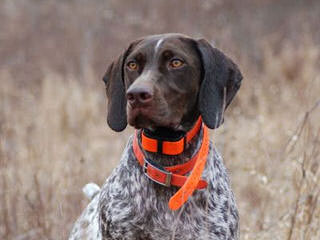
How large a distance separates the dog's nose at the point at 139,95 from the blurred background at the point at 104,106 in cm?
117

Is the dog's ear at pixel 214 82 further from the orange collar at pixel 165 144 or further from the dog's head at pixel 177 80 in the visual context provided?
the orange collar at pixel 165 144

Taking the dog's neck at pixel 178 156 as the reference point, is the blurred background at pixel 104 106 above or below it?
below

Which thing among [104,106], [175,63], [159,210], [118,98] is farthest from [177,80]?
[104,106]

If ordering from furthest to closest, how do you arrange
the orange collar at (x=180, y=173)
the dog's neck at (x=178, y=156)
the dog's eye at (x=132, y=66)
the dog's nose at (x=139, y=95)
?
the dog's neck at (x=178, y=156), the dog's eye at (x=132, y=66), the orange collar at (x=180, y=173), the dog's nose at (x=139, y=95)

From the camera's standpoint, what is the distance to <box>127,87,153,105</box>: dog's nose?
10.8 feet

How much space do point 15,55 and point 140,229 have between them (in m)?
9.61

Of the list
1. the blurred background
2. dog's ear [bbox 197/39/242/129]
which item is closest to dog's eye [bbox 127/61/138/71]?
dog's ear [bbox 197/39/242/129]

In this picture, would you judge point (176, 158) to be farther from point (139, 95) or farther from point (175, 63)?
point (139, 95)

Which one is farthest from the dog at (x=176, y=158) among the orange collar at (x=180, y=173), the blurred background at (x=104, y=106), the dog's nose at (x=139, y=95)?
the blurred background at (x=104, y=106)

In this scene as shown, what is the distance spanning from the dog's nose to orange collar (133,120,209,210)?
516 mm

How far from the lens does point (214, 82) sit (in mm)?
3758

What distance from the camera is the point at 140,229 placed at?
146 inches

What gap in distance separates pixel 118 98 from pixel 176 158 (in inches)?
19.0

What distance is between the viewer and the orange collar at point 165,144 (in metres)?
3.78
